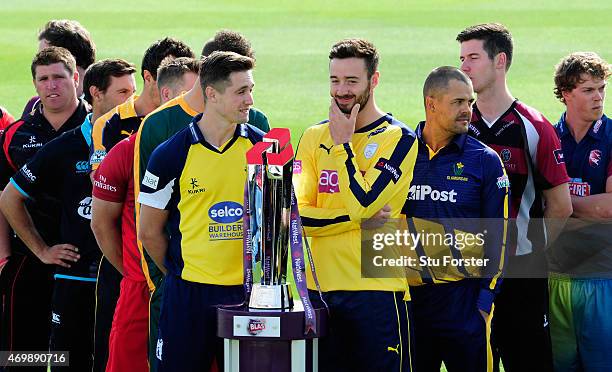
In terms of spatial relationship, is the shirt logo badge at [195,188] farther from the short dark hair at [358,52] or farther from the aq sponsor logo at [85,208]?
the aq sponsor logo at [85,208]

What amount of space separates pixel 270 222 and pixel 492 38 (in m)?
2.11

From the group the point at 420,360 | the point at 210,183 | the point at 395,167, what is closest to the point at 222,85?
the point at 210,183

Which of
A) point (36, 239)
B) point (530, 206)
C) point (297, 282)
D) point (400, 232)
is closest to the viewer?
point (297, 282)

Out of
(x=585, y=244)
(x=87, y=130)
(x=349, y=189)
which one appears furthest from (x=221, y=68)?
(x=585, y=244)

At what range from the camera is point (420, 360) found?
5324 millimetres

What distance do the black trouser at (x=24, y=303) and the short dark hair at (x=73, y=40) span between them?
1.65 metres

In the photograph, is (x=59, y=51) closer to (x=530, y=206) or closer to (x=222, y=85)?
(x=222, y=85)

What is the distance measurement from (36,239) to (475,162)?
2.48 meters

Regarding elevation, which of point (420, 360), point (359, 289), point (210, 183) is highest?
point (210, 183)

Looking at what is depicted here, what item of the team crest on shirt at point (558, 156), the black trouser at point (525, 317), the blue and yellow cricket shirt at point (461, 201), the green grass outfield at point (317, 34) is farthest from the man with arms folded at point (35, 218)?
the green grass outfield at point (317, 34)

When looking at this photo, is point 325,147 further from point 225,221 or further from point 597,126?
point 597,126

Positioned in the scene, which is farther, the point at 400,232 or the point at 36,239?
the point at 36,239

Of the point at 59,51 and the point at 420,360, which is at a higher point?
the point at 59,51

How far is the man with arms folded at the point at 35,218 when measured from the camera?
6.46 meters
